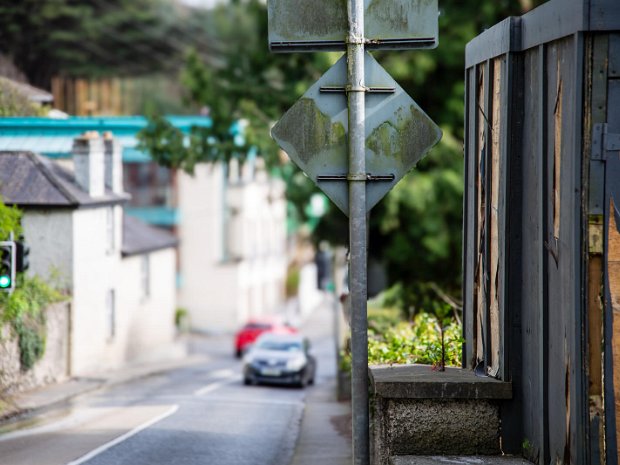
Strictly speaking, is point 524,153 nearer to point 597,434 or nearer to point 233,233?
point 597,434

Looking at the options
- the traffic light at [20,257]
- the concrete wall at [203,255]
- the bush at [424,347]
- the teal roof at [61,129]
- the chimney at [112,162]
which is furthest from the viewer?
the concrete wall at [203,255]

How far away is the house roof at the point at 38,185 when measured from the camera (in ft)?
86.5

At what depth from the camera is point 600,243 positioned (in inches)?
276

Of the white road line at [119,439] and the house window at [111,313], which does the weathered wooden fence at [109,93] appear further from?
the white road line at [119,439]

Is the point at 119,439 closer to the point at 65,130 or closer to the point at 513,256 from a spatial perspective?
the point at 513,256

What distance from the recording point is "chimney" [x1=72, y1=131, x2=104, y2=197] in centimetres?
2858

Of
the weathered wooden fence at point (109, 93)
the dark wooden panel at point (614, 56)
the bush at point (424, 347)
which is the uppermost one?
the weathered wooden fence at point (109, 93)

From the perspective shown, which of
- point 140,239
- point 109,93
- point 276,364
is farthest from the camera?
point 109,93

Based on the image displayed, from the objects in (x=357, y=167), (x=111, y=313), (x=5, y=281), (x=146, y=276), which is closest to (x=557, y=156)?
(x=357, y=167)

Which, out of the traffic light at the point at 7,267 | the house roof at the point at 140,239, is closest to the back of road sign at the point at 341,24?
the traffic light at the point at 7,267

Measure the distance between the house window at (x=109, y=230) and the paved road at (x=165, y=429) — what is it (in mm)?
5744

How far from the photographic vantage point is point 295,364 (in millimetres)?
29672

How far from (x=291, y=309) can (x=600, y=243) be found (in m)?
64.9

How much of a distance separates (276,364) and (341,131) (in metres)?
22.8
